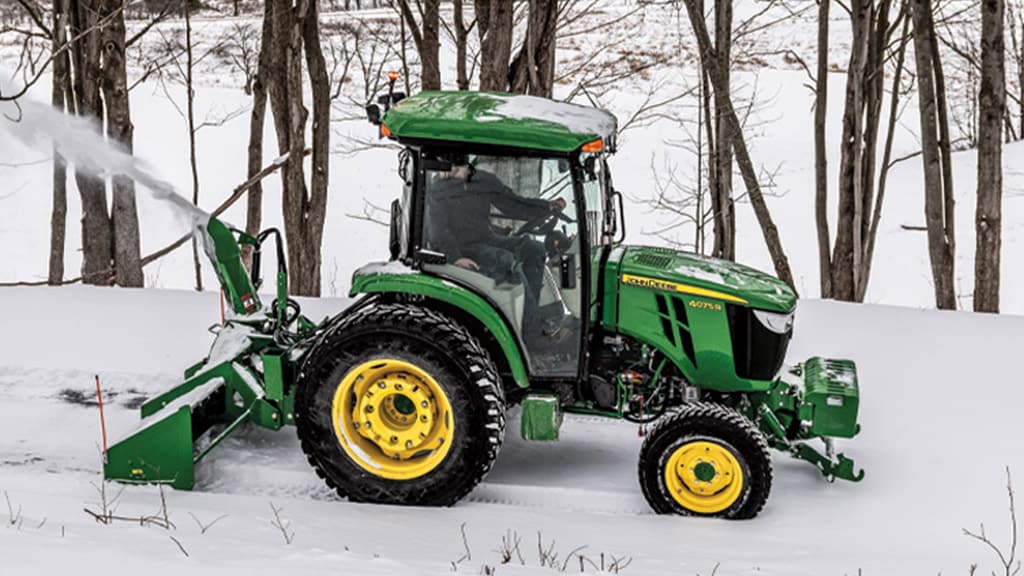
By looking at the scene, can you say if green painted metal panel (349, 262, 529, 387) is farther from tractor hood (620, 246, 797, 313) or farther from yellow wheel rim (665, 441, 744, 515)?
yellow wheel rim (665, 441, 744, 515)

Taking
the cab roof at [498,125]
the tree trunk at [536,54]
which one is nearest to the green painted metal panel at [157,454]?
the cab roof at [498,125]

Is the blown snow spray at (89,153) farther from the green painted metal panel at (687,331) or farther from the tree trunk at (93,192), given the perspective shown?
the green painted metal panel at (687,331)

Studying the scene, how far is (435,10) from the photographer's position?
1320cm

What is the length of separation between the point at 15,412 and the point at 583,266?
13.0ft

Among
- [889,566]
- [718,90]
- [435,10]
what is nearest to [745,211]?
[718,90]

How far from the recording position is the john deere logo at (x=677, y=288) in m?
5.26

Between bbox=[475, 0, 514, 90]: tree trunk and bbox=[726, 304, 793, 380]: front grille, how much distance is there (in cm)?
674

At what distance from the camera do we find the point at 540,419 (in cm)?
527

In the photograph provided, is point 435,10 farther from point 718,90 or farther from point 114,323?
point 114,323

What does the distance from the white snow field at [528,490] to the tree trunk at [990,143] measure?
11.7 ft

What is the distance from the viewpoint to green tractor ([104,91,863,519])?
5.03m

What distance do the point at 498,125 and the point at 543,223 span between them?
1.81 ft

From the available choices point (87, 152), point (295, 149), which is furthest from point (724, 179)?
point (87, 152)

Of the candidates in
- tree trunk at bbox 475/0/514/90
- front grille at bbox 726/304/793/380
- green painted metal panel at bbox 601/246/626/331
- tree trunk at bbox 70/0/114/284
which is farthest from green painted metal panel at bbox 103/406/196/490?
tree trunk at bbox 475/0/514/90
